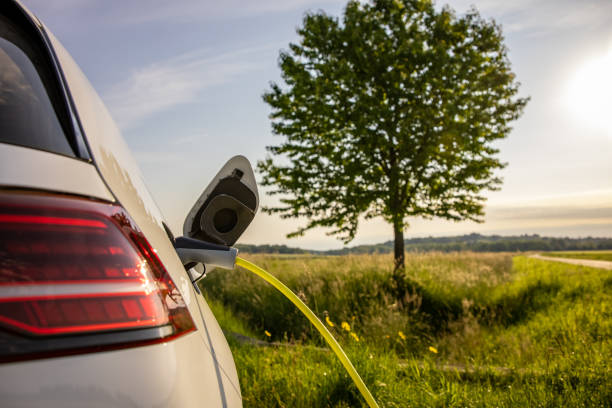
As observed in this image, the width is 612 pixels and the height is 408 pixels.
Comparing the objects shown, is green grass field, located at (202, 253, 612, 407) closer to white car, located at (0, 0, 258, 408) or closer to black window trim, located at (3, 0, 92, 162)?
white car, located at (0, 0, 258, 408)

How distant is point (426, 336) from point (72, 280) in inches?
275

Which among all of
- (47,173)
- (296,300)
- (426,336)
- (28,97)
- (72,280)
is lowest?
(426,336)

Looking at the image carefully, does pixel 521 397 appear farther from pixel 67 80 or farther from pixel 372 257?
pixel 372 257

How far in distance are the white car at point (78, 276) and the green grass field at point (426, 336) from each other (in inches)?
86.5

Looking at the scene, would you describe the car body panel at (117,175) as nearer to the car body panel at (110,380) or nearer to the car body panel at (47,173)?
the car body panel at (47,173)

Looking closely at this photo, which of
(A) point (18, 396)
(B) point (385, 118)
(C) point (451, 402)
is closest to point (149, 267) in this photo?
(A) point (18, 396)

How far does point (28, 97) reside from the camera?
93cm

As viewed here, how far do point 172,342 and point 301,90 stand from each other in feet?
36.9

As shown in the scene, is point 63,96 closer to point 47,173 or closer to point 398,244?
point 47,173

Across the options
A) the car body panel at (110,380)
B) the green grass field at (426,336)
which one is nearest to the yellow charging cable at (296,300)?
the car body panel at (110,380)

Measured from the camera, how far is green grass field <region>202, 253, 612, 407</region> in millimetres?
2852

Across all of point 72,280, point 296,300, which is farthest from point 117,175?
point 296,300

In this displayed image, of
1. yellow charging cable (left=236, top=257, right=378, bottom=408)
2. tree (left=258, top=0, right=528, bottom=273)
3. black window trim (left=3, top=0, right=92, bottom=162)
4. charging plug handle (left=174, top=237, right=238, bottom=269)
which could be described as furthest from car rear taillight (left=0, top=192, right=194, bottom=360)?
tree (left=258, top=0, right=528, bottom=273)

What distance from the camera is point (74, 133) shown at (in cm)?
85
